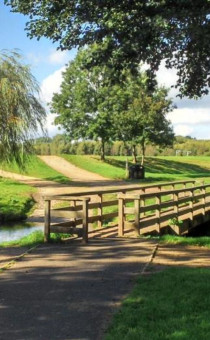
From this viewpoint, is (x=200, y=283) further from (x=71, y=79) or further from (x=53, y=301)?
(x=71, y=79)

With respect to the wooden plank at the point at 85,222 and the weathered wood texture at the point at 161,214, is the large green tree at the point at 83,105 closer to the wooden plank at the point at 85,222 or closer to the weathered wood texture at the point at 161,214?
the weathered wood texture at the point at 161,214

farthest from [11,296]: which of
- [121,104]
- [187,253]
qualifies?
[121,104]

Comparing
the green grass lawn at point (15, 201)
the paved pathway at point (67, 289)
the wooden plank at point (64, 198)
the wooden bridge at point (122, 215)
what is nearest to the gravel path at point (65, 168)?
the green grass lawn at point (15, 201)

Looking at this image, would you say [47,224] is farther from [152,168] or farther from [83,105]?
[152,168]

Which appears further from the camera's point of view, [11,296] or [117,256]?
[117,256]

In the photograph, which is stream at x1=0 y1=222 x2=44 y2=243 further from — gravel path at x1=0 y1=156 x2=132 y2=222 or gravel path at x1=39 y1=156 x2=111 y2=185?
gravel path at x1=39 y1=156 x2=111 y2=185

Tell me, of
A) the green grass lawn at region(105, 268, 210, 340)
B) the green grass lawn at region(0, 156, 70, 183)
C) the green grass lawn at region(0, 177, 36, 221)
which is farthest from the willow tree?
the green grass lawn at region(105, 268, 210, 340)

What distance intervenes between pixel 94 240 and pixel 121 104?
3118cm

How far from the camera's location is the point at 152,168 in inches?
2005

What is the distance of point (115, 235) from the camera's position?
12328 millimetres

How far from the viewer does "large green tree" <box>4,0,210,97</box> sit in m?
9.07

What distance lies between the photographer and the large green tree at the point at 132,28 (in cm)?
907

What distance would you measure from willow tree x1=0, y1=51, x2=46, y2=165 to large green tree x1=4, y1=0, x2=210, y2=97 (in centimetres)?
1441

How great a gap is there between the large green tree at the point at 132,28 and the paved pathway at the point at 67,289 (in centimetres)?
437
